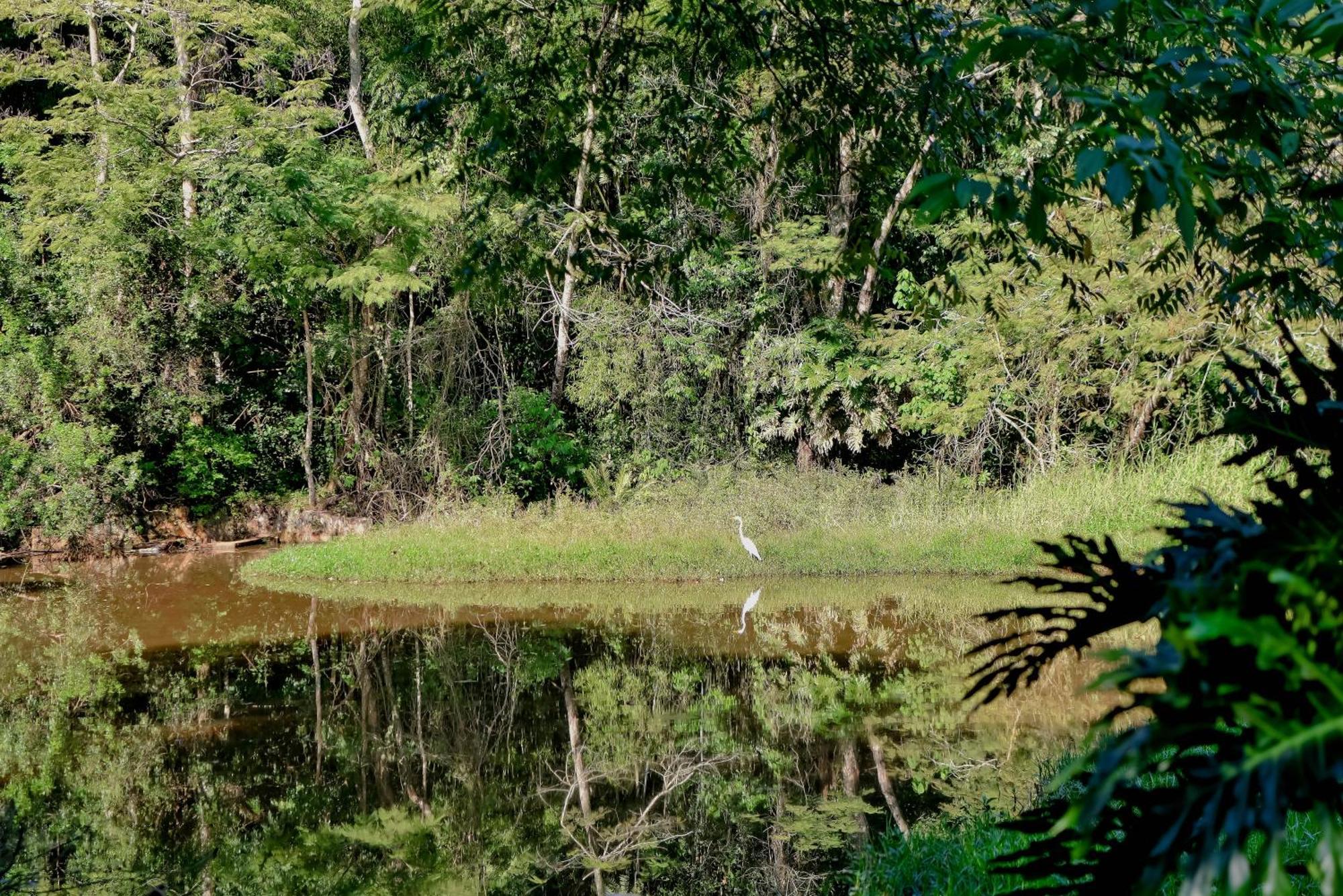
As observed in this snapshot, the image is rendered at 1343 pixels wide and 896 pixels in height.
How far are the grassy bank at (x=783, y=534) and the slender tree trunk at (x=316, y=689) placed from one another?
1.51 m

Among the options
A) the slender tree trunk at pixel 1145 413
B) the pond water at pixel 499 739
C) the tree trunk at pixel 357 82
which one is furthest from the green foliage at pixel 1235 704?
the tree trunk at pixel 357 82

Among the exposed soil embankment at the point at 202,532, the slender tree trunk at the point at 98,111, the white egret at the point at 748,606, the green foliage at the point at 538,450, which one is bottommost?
the exposed soil embankment at the point at 202,532

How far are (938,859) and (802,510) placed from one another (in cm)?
951

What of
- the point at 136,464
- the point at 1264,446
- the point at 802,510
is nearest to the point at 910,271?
the point at 802,510

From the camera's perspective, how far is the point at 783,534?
42.7 ft

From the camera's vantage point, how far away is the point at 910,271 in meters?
16.3

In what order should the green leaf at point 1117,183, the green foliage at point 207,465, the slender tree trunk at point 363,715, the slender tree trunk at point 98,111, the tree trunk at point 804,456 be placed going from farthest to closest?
the tree trunk at point 804,456 < the green foliage at point 207,465 < the slender tree trunk at point 98,111 < the slender tree trunk at point 363,715 < the green leaf at point 1117,183

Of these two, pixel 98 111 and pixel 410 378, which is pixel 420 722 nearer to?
pixel 410 378

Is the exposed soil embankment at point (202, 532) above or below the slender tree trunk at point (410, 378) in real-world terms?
below

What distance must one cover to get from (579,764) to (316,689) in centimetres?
287

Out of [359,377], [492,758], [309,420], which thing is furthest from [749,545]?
[309,420]

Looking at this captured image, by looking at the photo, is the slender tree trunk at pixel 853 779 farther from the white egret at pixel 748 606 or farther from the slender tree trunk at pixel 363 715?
the white egret at pixel 748 606

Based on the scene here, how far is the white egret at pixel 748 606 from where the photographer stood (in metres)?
10.0

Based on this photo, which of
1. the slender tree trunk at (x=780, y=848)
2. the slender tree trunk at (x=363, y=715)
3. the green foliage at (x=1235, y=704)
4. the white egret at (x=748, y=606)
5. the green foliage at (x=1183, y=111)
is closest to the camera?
the green foliage at (x=1235, y=704)
